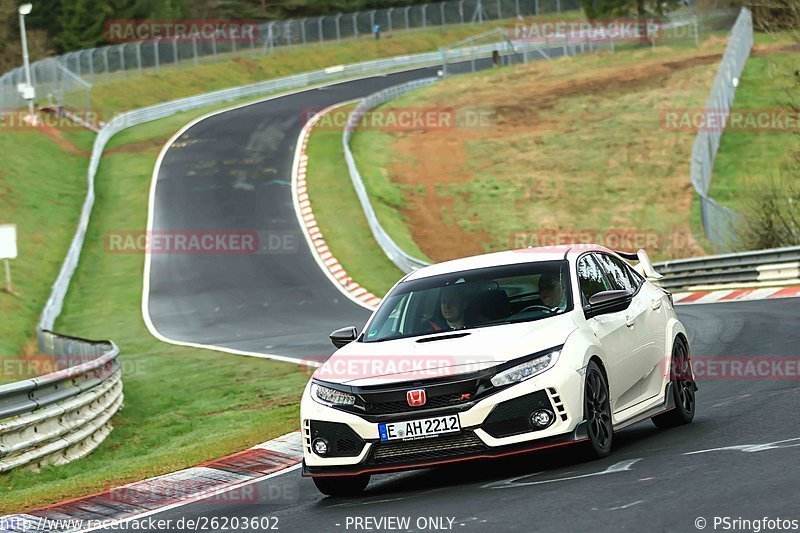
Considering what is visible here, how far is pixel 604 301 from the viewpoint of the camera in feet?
31.1

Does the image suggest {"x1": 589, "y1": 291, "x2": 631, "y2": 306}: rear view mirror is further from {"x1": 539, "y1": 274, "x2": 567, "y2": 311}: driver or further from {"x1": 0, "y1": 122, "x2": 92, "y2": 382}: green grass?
{"x1": 0, "y1": 122, "x2": 92, "y2": 382}: green grass

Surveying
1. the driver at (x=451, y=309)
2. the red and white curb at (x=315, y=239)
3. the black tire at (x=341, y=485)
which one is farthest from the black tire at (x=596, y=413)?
the red and white curb at (x=315, y=239)

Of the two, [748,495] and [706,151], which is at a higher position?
[748,495]

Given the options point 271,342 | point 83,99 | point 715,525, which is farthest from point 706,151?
point 715,525

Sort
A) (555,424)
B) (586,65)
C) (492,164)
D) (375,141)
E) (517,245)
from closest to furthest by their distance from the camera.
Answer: (555,424), (517,245), (492,164), (375,141), (586,65)

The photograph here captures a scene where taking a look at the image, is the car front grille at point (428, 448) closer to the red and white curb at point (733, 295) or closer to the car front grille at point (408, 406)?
the car front grille at point (408, 406)

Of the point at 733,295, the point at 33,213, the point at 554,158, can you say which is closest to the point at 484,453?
the point at 733,295

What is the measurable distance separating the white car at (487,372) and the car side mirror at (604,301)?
0.04 feet

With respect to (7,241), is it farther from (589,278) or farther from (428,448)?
(428,448)

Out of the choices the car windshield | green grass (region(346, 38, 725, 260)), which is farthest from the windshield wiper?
green grass (region(346, 38, 725, 260))

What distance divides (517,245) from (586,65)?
3099 cm

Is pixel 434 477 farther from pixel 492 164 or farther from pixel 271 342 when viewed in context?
pixel 492 164

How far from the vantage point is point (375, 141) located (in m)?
53.6

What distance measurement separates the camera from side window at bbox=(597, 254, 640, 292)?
35.2ft
